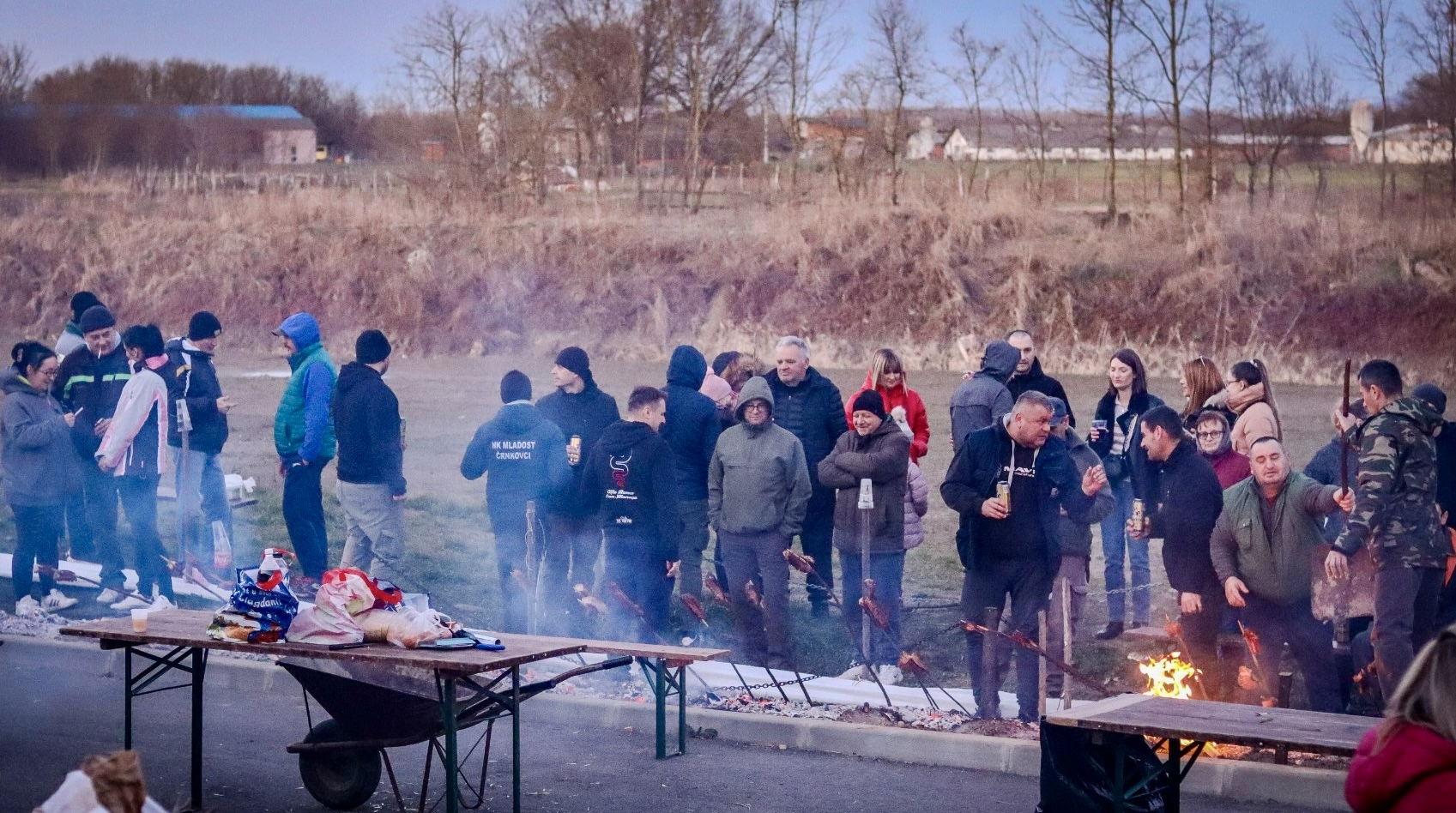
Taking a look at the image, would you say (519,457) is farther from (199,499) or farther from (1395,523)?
(1395,523)

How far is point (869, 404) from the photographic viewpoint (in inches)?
388

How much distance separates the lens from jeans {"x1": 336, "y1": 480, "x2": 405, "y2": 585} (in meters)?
10.4

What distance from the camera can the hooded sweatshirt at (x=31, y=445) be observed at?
10.8m

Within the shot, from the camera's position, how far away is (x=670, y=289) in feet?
103

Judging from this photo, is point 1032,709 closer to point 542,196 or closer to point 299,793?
point 299,793

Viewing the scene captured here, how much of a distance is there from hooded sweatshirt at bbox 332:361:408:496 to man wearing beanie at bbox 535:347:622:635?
42.1 inches

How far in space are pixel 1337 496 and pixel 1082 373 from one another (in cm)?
1803

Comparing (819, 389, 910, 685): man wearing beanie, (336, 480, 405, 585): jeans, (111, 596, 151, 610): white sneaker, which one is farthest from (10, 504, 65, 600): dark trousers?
(819, 389, 910, 685): man wearing beanie

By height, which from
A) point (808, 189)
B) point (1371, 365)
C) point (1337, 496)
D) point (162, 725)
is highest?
point (808, 189)

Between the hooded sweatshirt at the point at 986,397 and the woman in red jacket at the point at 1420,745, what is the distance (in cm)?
695

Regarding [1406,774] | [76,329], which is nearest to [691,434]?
[76,329]

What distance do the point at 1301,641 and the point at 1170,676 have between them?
30.0 inches

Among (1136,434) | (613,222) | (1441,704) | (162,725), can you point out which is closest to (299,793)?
(162,725)

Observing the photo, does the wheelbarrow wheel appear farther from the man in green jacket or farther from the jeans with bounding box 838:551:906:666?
the man in green jacket
